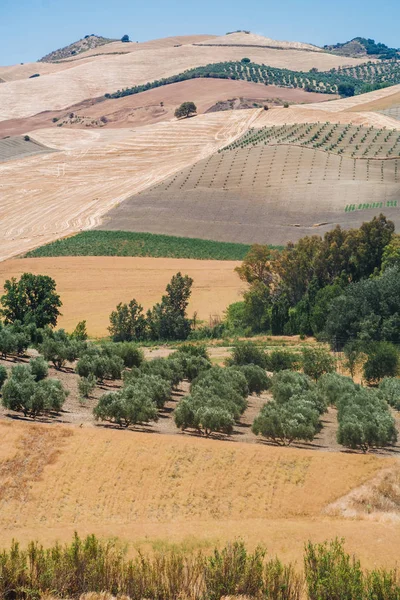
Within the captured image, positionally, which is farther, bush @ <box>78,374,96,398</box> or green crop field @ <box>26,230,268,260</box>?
green crop field @ <box>26,230,268,260</box>

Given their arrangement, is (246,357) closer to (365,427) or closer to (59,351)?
(59,351)

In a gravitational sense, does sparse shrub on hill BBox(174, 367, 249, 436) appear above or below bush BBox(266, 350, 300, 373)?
above

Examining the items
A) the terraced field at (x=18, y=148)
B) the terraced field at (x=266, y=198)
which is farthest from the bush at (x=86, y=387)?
the terraced field at (x=18, y=148)

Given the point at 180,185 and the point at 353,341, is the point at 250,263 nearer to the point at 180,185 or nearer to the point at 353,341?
the point at 353,341

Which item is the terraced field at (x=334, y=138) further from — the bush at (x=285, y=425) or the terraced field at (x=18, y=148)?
the bush at (x=285, y=425)

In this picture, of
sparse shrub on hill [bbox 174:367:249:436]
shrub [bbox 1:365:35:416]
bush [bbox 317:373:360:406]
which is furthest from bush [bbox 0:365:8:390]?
bush [bbox 317:373:360:406]

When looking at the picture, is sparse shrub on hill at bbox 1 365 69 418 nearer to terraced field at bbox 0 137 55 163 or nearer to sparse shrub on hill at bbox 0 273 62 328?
sparse shrub on hill at bbox 0 273 62 328

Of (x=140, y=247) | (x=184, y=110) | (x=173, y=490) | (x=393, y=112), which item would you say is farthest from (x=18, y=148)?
(x=173, y=490)
